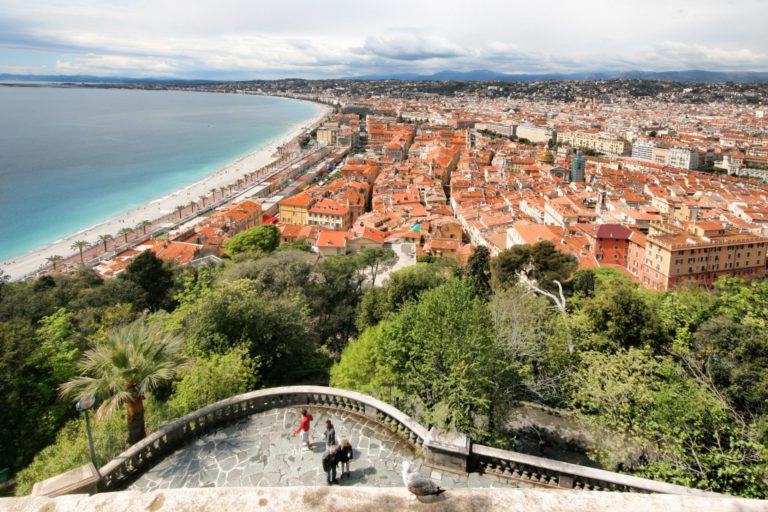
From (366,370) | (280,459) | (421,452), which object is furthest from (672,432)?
(280,459)

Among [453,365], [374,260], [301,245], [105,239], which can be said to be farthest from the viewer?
[105,239]

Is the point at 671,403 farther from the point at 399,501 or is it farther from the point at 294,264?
the point at 294,264

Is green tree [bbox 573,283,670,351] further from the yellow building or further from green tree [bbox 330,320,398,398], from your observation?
the yellow building

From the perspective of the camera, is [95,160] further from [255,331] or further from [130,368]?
[130,368]

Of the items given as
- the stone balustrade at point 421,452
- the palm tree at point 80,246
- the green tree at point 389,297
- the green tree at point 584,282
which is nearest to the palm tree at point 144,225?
the palm tree at point 80,246

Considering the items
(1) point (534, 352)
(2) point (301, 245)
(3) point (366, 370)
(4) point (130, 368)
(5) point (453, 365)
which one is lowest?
(2) point (301, 245)

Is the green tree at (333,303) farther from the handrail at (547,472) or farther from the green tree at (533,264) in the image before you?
the handrail at (547,472)

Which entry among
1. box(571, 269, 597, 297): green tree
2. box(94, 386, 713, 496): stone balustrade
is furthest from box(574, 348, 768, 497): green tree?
box(571, 269, 597, 297): green tree

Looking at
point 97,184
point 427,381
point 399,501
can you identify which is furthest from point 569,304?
Result: point 97,184
